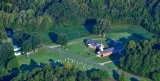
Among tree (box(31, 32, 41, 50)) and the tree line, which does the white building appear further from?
the tree line

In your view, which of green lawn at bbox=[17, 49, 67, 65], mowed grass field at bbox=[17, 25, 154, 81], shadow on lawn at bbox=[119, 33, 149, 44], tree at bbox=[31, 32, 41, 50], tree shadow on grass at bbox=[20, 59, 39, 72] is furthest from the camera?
shadow on lawn at bbox=[119, 33, 149, 44]

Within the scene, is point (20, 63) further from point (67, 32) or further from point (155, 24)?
point (155, 24)

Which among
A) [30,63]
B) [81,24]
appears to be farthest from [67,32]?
[30,63]

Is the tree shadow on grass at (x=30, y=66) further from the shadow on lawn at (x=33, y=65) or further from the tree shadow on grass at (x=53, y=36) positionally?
the tree shadow on grass at (x=53, y=36)

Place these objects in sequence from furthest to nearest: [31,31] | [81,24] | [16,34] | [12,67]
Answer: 1. [81,24]
2. [31,31]
3. [16,34]
4. [12,67]

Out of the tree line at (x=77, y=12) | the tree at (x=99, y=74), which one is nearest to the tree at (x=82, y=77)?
the tree at (x=99, y=74)

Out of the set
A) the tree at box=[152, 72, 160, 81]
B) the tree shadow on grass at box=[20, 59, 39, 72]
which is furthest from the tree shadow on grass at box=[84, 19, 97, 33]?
the tree at box=[152, 72, 160, 81]
